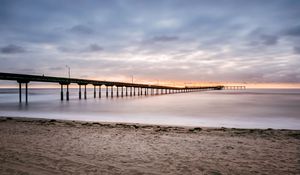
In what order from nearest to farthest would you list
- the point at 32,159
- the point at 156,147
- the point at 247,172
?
1. the point at 247,172
2. the point at 32,159
3. the point at 156,147

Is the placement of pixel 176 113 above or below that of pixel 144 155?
below

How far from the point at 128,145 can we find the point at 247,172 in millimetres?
3700

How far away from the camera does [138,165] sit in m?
5.11

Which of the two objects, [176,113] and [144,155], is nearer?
[144,155]

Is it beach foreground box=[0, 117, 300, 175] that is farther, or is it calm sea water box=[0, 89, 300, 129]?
calm sea water box=[0, 89, 300, 129]

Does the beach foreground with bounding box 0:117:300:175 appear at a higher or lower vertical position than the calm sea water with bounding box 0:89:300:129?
higher

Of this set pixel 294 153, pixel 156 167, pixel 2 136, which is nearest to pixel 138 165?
pixel 156 167

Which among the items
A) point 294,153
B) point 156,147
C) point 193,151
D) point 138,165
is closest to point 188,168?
point 138,165

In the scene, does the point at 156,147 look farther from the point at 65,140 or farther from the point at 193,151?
the point at 65,140

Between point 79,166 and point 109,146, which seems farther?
point 109,146

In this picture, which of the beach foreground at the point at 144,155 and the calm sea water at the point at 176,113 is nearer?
the beach foreground at the point at 144,155

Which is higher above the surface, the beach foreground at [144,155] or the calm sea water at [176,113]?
the beach foreground at [144,155]

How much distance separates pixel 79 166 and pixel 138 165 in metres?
1.34

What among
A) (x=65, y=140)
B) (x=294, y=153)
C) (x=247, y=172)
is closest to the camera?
(x=247, y=172)
